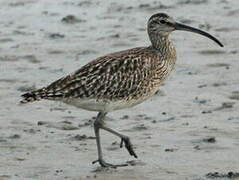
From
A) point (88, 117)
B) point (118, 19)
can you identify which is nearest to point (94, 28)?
point (118, 19)

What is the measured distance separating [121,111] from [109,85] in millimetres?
2032

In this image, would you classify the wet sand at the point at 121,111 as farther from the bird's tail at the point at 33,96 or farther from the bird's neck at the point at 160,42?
the bird's neck at the point at 160,42

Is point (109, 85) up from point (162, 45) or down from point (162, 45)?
down

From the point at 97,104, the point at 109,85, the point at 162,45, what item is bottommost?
the point at 97,104

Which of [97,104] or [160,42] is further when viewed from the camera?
[160,42]

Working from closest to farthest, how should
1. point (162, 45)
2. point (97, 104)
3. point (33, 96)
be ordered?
point (33, 96) < point (97, 104) < point (162, 45)

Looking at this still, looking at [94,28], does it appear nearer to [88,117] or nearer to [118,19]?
[118,19]

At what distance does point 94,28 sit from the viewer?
1778 cm

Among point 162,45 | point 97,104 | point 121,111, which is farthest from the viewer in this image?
point 121,111

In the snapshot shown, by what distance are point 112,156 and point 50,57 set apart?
17.0ft

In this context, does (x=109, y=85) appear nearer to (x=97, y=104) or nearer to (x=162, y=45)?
(x=97, y=104)

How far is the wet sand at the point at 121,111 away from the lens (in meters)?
10.7

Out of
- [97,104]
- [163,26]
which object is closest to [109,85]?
[97,104]

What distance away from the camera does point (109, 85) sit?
11.1m
